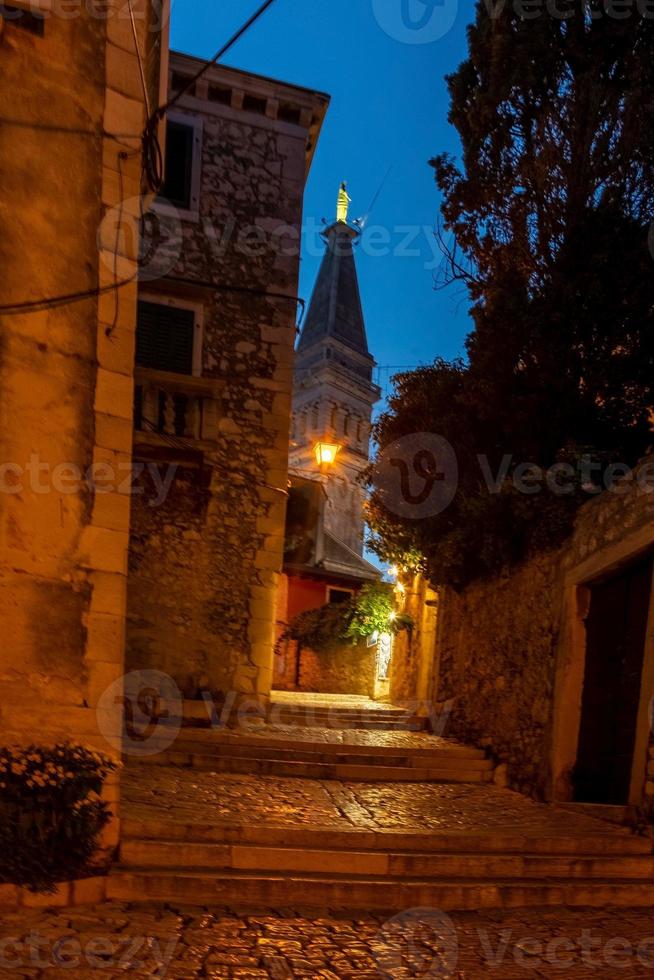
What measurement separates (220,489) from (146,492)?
106cm

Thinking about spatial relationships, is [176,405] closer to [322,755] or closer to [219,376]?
[219,376]

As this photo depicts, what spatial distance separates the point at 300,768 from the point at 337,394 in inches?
1115

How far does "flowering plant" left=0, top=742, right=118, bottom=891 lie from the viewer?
12.3 ft

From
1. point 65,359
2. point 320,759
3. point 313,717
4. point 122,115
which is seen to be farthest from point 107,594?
point 313,717

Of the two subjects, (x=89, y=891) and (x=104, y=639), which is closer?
(x=89, y=891)

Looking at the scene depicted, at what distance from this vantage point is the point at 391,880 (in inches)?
172

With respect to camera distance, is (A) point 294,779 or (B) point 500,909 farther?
(A) point 294,779

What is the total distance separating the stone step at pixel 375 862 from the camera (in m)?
4.29

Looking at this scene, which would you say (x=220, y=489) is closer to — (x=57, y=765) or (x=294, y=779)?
(x=294, y=779)

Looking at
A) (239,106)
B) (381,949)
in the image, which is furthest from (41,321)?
(239,106)

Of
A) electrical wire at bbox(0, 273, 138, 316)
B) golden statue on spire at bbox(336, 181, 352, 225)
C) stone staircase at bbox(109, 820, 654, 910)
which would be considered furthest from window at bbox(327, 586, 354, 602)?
golden statue on spire at bbox(336, 181, 352, 225)

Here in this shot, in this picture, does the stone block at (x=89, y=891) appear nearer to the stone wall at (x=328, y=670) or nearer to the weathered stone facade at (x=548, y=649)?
the weathered stone facade at (x=548, y=649)

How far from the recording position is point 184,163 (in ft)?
32.0

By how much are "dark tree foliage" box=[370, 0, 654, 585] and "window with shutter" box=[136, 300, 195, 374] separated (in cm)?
337
